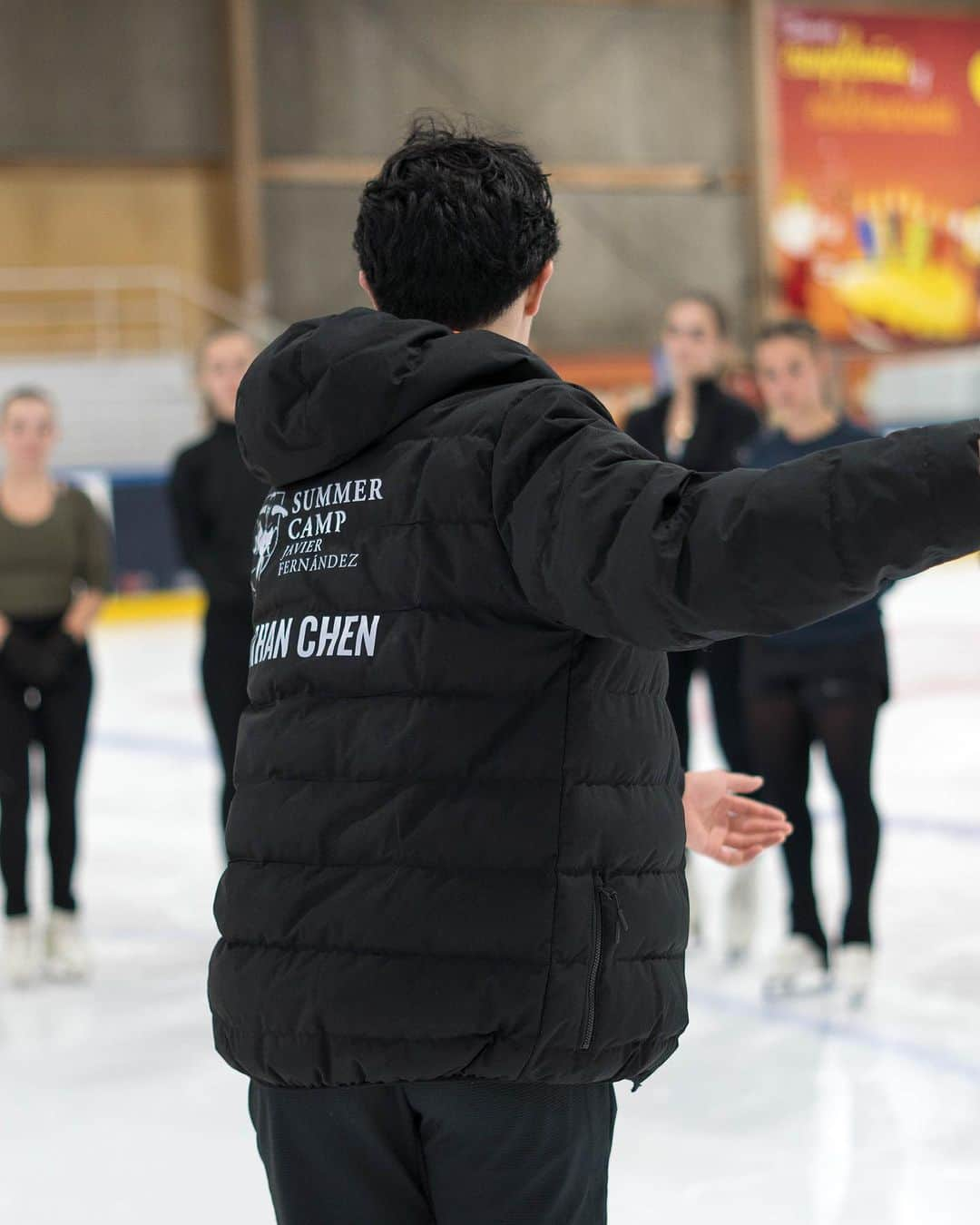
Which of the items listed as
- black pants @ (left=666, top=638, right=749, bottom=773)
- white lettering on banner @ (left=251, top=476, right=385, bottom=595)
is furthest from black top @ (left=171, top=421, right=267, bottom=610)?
white lettering on banner @ (left=251, top=476, right=385, bottom=595)

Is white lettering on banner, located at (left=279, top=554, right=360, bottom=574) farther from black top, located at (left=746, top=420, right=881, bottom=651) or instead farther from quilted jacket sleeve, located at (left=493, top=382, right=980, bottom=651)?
black top, located at (left=746, top=420, right=881, bottom=651)

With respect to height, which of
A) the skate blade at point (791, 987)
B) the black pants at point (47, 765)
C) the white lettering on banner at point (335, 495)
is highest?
the white lettering on banner at point (335, 495)

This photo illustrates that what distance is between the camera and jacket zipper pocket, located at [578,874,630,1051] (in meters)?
1.35

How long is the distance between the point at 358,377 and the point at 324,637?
0.21 meters

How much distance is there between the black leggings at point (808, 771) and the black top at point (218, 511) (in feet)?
4.58

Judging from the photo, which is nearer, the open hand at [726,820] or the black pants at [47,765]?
the open hand at [726,820]

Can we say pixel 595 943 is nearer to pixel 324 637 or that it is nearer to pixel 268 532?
pixel 324 637

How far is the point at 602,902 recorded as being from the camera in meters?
1.38

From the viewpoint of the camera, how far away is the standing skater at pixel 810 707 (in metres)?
3.93

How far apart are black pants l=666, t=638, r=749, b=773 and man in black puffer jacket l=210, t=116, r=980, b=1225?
114 inches

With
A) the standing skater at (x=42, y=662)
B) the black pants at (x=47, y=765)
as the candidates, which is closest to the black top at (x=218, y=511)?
the standing skater at (x=42, y=662)

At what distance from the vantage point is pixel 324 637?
1.41 m

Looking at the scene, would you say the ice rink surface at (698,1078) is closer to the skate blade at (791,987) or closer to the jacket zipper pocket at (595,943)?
the skate blade at (791,987)

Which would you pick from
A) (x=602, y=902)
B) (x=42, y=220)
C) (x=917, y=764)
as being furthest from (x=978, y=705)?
(x=42, y=220)
